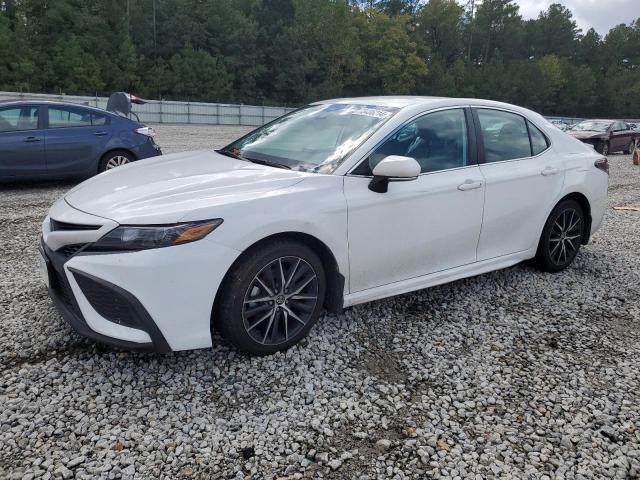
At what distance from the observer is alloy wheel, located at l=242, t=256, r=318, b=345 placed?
9.61 feet

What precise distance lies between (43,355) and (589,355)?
134 inches

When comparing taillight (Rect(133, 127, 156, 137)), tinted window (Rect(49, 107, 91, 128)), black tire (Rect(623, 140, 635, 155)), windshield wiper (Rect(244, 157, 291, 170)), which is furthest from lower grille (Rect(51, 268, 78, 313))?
black tire (Rect(623, 140, 635, 155))

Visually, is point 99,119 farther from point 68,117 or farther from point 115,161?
point 115,161

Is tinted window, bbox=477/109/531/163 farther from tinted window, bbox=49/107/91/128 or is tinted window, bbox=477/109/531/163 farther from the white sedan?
tinted window, bbox=49/107/91/128

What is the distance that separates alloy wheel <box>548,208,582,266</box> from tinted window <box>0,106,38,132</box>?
7.25 metres

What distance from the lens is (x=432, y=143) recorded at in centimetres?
371

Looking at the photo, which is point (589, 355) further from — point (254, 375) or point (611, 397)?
point (254, 375)

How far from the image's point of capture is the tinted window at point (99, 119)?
8.24 meters

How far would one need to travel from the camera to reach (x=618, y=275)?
4918 millimetres

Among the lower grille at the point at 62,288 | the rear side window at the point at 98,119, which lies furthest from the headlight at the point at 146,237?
the rear side window at the point at 98,119

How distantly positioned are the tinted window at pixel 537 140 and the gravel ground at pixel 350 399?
140cm

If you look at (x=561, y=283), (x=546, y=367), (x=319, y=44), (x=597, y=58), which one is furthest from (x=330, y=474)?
(x=597, y=58)

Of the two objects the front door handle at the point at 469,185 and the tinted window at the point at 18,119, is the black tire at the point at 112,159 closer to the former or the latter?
the tinted window at the point at 18,119

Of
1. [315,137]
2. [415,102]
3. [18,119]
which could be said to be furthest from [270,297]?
[18,119]
